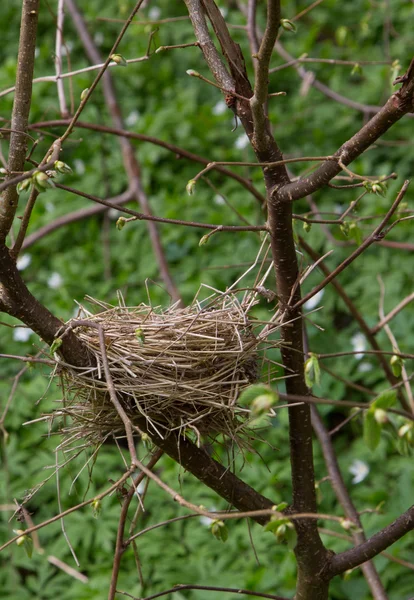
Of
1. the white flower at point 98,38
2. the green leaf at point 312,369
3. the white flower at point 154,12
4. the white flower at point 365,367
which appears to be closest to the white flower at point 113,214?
the white flower at point 98,38

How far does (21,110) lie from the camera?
1146 millimetres

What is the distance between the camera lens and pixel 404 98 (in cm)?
100

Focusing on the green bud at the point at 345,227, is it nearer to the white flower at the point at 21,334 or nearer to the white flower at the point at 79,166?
the white flower at the point at 21,334

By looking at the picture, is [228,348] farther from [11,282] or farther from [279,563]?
[279,563]

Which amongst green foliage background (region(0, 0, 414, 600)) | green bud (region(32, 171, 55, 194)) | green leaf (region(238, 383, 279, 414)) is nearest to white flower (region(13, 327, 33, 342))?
green foliage background (region(0, 0, 414, 600))

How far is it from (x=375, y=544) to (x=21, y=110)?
94cm

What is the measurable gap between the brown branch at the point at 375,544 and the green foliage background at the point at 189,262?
77cm

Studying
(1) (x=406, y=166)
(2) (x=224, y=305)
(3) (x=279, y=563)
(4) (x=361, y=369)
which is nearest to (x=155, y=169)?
(1) (x=406, y=166)

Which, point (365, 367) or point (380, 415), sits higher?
point (365, 367)

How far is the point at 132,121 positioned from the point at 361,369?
6.68ft

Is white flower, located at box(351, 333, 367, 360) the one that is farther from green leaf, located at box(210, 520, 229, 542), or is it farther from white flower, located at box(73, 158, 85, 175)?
green leaf, located at box(210, 520, 229, 542)

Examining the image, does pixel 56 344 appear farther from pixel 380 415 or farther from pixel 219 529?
pixel 380 415

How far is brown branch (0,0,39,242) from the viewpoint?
3.70ft

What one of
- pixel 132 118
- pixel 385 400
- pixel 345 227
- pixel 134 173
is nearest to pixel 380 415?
pixel 385 400
